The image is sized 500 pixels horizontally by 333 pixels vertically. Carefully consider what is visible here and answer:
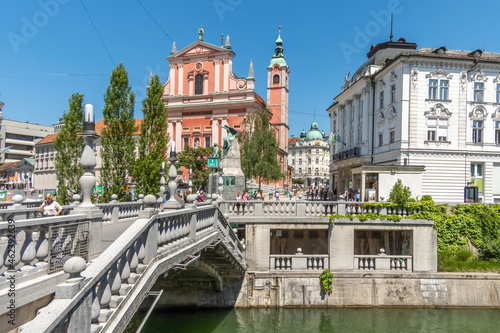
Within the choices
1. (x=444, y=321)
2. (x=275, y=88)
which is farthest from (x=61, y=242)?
(x=275, y=88)

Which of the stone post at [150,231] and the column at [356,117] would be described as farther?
the column at [356,117]

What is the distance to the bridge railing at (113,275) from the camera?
11.3 feet

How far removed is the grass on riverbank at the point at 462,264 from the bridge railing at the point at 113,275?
537 inches

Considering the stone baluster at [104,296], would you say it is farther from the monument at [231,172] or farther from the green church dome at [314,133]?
the green church dome at [314,133]

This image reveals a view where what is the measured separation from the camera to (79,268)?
11.7 feet

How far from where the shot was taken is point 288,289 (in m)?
16.6

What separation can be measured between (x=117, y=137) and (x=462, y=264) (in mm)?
21581

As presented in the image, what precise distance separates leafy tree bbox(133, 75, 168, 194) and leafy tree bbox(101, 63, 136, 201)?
2.98 feet

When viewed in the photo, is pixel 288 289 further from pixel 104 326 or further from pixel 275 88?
pixel 275 88

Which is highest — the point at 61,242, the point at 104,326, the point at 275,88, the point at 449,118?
the point at 275,88

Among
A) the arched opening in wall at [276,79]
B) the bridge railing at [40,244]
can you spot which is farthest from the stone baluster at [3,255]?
the arched opening in wall at [276,79]

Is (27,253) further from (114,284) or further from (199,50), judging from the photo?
(199,50)

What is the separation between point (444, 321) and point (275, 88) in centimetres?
6035

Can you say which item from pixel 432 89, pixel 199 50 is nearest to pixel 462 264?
pixel 432 89
